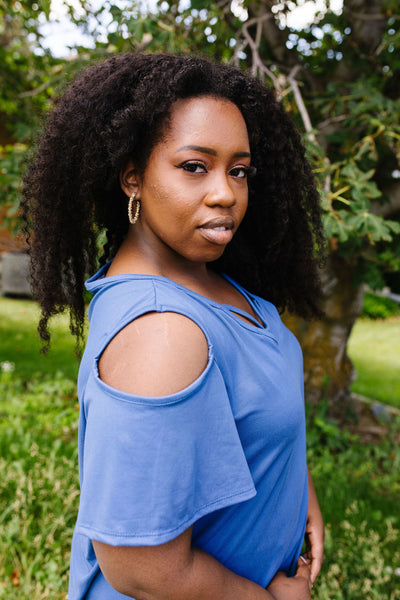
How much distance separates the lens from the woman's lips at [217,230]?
1.18m

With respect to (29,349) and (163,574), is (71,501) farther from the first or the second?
(29,349)

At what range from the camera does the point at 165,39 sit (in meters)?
2.98

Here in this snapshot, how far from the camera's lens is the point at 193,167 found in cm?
115

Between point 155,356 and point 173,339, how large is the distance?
5 centimetres

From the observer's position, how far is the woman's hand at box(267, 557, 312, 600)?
1.24 m

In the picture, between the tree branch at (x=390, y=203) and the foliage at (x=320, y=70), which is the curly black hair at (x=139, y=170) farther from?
the tree branch at (x=390, y=203)

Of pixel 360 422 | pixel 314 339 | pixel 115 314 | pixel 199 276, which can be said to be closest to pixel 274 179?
pixel 199 276

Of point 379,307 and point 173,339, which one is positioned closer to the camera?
point 173,339

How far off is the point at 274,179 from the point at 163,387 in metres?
1.05

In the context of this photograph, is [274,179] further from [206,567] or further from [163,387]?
[206,567]

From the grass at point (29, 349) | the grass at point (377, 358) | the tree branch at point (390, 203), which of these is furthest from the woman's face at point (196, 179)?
the grass at point (377, 358)

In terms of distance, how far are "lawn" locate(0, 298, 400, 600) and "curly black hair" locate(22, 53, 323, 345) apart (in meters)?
0.92

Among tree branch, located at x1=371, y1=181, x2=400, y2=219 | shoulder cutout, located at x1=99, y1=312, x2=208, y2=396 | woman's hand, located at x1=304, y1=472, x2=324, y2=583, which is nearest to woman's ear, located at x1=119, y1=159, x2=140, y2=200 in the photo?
shoulder cutout, located at x1=99, y1=312, x2=208, y2=396

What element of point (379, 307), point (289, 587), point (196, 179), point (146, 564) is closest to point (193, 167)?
point (196, 179)
